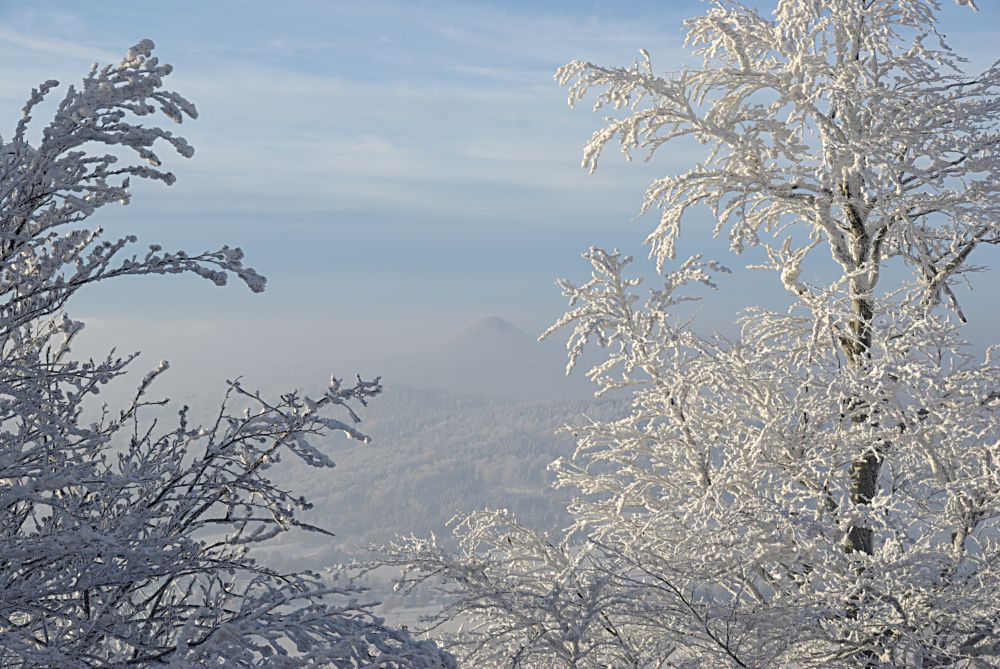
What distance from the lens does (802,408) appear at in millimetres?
7309

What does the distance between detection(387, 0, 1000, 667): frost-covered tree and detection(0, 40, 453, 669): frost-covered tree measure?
6.06 feet

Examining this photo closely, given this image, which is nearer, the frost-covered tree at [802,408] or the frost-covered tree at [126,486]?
the frost-covered tree at [126,486]

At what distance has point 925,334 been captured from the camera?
6.70 m

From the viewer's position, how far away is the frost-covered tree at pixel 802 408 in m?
6.23

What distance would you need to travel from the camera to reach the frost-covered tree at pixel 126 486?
3395 mm

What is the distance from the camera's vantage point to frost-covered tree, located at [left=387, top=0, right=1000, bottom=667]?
6.23 metres

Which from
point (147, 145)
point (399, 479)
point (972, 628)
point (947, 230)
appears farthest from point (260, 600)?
point (399, 479)

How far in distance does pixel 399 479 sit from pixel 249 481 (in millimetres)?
191916

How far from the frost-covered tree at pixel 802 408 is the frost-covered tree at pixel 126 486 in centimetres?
185

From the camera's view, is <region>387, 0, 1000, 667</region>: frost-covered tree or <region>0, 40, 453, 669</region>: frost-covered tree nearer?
<region>0, 40, 453, 669</region>: frost-covered tree

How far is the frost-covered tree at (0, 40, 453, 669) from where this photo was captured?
3.39 meters

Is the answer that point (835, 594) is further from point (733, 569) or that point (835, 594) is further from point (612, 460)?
point (612, 460)

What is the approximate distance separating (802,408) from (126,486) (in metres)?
5.51

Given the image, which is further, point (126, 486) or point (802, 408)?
point (802, 408)
